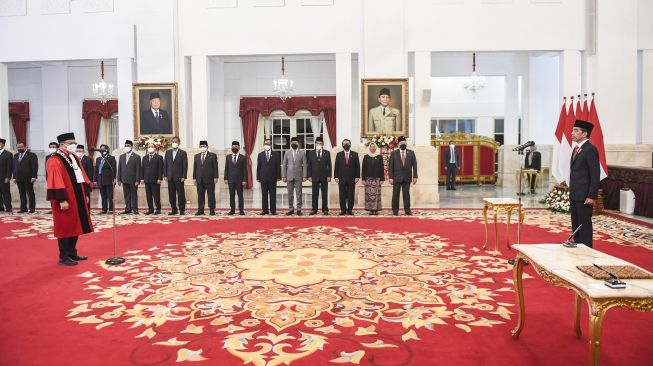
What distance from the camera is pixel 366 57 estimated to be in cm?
1239

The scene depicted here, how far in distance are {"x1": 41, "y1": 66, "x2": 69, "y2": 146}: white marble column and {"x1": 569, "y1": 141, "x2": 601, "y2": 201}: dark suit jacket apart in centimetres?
1637

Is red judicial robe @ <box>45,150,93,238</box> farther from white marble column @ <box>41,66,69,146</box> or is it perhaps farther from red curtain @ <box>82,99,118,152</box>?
white marble column @ <box>41,66,69,146</box>

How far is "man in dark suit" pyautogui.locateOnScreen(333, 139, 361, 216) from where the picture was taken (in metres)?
10.7

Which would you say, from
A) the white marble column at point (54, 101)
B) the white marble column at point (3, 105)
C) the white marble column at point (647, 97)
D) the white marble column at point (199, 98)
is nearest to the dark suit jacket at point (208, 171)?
the white marble column at point (199, 98)

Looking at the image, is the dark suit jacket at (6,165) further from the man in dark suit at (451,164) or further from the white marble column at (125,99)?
the man in dark suit at (451,164)

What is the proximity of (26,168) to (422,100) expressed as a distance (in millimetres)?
9403

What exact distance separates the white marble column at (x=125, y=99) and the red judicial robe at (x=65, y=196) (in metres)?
6.98

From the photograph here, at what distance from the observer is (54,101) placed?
678 inches

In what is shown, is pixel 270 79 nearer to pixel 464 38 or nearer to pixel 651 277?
pixel 464 38

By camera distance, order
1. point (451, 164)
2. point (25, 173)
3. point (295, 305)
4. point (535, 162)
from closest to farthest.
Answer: point (295, 305), point (25, 173), point (535, 162), point (451, 164)

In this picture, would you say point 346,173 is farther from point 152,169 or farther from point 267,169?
point 152,169

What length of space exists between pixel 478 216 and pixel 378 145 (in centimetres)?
288

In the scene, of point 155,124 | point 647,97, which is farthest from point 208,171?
point 647,97

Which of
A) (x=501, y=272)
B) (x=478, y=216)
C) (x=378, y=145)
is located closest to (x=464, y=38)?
(x=378, y=145)
